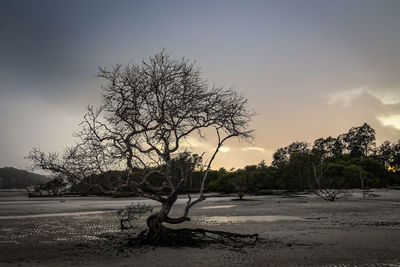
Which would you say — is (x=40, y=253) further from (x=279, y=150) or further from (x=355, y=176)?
(x=279, y=150)

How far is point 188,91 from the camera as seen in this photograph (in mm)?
12664

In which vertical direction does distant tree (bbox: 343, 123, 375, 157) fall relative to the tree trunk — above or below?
above

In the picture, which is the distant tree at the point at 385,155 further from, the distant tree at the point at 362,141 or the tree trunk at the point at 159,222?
the tree trunk at the point at 159,222

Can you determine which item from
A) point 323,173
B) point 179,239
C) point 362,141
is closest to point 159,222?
point 179,239

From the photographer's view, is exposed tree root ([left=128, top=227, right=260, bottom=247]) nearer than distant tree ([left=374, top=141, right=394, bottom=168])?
Yes

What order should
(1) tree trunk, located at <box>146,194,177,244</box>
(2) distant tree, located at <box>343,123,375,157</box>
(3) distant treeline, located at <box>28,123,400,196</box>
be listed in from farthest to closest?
1. (2) distant tree, located at <box>343,123,375,157</box>
2. (3) distant treeline, located at <box>28,123,400,196</box>
3. (1) tree trunk, located at <box>146,194,177,244</box>

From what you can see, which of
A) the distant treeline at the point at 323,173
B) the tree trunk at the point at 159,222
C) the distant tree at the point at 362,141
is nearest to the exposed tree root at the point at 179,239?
the tree trunk at the point at 159,222

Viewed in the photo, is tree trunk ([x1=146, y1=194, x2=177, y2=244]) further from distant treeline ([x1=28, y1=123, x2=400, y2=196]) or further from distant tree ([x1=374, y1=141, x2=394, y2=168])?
distant tree ([x1=374, y1=141, x2=394, y2=168])

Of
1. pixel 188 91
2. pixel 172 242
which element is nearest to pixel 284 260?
pixel 172 242

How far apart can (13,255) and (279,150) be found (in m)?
141

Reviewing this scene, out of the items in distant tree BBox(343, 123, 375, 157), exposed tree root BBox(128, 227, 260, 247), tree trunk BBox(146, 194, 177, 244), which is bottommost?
exposed tree root BBox(128, 227, 260, 247)

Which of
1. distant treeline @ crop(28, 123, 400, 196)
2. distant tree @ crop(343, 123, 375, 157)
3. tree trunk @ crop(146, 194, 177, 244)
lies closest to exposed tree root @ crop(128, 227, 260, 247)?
tree trunk @ crop(146, 194, 177, 244)

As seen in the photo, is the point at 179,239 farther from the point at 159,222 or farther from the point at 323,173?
the point at 323,173

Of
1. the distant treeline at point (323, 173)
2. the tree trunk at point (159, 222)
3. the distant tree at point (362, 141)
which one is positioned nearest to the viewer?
the tree trunk at point (159, 222)
